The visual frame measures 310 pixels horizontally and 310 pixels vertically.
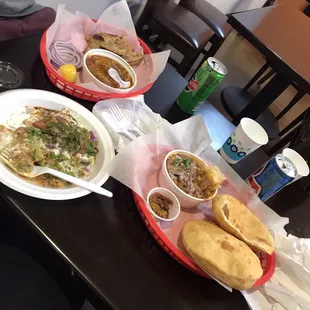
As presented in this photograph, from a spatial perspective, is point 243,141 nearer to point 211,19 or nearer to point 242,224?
point 242,224

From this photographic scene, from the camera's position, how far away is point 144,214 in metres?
0.86

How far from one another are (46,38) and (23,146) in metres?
0.45

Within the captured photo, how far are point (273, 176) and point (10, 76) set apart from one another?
2.68ft

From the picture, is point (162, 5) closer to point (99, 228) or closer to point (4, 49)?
point (4, 49)

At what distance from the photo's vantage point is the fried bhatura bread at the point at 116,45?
1.27m

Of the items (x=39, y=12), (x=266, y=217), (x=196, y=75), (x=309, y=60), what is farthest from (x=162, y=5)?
(x=266, y=217)

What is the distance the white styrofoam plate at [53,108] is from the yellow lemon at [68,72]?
97 millimetres

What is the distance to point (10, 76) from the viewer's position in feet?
3.37

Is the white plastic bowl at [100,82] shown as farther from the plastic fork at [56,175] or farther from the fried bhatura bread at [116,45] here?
the plastic fork at [56,175]

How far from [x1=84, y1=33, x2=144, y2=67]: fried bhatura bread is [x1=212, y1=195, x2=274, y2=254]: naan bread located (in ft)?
2.13

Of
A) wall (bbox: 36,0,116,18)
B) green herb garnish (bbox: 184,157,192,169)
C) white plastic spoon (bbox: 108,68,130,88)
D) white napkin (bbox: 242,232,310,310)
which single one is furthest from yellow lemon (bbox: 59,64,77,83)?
wall (bbox: 36,0,116,18)

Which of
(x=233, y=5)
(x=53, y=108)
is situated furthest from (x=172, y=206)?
(x=233, y=5)

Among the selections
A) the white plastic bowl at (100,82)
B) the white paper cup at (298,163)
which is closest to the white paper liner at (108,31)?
the white plastic bowl at (100,82)

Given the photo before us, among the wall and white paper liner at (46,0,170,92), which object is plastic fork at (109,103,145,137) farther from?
the wall
